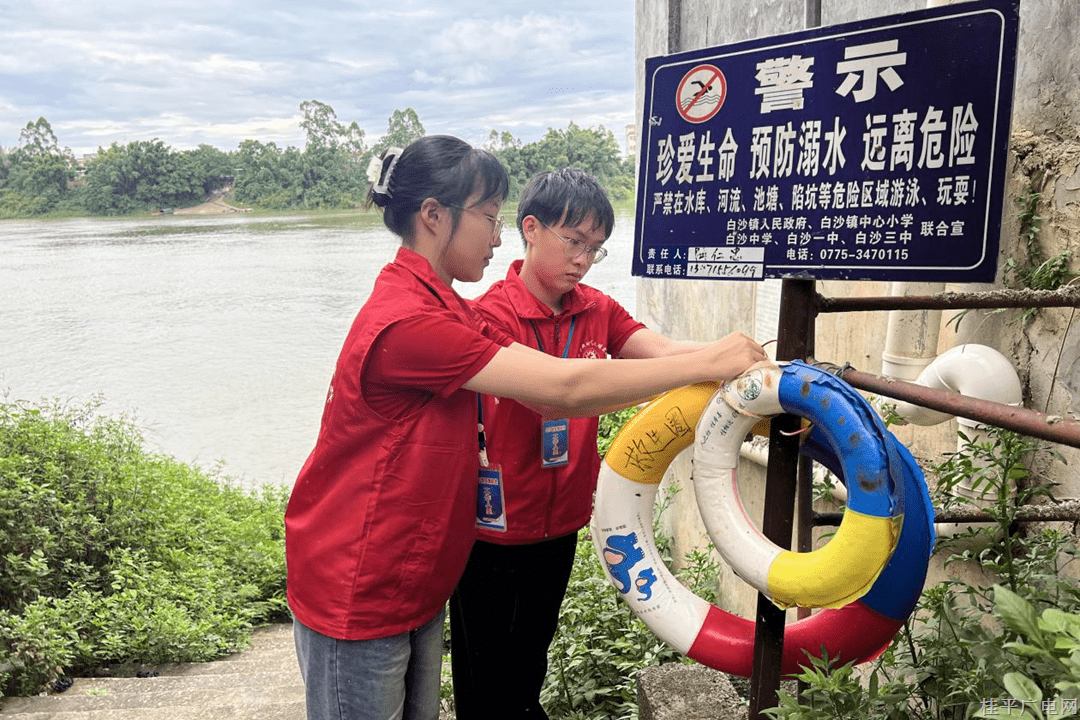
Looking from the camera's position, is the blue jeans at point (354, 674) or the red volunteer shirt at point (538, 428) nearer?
the blue jeans at point (354, 674)

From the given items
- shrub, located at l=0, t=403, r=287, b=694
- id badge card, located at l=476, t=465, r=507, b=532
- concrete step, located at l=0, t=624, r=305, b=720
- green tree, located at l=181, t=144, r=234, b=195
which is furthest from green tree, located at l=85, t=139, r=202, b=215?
id badge card, located at l=476, t=465, r=507, b=532

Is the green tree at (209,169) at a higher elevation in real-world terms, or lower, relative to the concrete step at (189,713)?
higher

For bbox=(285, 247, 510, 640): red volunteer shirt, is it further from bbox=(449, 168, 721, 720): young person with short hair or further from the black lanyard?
the black lanyard

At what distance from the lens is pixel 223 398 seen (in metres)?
13.1

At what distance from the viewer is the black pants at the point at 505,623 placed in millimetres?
2047

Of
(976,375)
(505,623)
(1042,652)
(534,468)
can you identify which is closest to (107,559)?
(505,623)

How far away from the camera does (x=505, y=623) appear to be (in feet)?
6.83

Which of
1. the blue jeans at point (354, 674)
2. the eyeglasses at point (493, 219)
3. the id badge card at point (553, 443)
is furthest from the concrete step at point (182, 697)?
the eyeglasses at point (493, 219)

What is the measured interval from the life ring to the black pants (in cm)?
35

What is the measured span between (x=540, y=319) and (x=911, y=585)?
1.01m

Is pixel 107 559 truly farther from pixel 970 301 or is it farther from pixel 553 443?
pixel 970 301

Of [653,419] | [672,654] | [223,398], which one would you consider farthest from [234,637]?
[223,398]

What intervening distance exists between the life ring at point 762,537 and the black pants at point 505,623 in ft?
1.14

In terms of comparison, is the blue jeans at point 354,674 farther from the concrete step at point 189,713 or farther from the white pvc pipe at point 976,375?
the concrete step at point 189,713
